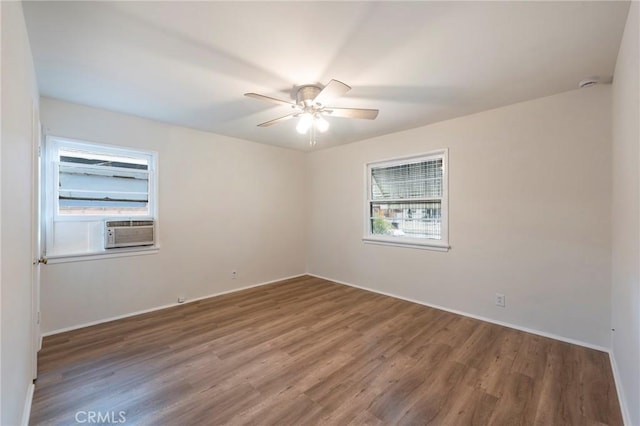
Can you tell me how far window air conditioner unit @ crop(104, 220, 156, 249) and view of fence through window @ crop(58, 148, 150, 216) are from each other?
0.61 ft

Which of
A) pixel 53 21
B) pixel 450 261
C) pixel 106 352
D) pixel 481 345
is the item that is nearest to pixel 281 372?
pixel 106 352

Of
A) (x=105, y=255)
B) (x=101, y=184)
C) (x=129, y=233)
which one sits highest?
(x=101, y=184)

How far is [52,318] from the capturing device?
9.29ft

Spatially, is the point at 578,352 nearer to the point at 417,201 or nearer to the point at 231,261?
the point at 417,201

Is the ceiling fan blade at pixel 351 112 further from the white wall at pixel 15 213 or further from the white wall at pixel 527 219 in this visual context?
the white wall at pixel 15 213

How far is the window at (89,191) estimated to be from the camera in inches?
114

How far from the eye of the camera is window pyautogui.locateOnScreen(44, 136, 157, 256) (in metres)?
2.89

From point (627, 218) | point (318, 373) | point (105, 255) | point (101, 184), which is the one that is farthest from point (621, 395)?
point (101, 184)

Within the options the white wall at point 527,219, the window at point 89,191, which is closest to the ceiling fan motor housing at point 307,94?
the white wall at point 527,219

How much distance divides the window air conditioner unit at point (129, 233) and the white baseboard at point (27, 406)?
1543 mm

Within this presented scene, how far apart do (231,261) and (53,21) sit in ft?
10.7

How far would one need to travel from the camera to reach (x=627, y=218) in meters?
1.78

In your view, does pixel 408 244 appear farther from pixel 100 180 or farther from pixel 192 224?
pixel 100 180

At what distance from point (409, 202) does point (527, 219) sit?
4.72 ft
